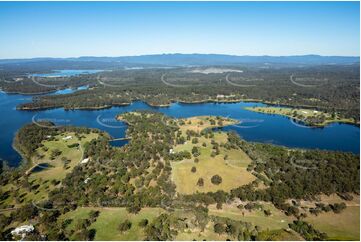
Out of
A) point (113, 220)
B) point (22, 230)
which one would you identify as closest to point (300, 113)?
point (113, 220)

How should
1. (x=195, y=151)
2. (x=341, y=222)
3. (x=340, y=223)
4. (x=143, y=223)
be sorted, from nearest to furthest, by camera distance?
(x=143, y=223) → (x=340, y=223) → (x=341, y=222) → (x=195, y=151)

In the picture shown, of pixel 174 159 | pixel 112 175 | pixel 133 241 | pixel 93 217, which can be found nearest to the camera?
pixel 133 241

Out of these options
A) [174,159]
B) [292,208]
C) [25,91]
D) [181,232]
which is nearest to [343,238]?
[292,208]

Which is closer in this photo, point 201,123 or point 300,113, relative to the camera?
point 201,123

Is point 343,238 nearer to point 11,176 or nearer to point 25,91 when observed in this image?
point 11,176

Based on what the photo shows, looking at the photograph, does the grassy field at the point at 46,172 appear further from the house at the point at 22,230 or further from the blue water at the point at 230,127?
the house at the point at 22,230

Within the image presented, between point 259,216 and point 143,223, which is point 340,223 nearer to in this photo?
point 259,216
